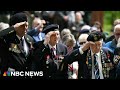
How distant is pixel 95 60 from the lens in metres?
9.16

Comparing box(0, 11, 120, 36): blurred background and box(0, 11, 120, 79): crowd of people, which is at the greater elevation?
box(0, 11, 120, 36): blurred background

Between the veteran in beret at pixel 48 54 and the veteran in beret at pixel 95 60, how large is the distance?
97 millimetres

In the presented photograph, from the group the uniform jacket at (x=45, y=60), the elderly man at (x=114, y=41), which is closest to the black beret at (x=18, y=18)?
the uniform jacket at (x=45, y=60)

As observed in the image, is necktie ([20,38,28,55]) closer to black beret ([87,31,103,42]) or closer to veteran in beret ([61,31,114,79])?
veteran in beret ([61,31,114,79])

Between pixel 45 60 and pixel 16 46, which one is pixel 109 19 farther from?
pixel 16 46

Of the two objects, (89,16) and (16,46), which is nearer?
(16,46)

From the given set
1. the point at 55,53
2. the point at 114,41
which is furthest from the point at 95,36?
the point at 55,53

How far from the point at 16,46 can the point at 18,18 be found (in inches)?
11.3

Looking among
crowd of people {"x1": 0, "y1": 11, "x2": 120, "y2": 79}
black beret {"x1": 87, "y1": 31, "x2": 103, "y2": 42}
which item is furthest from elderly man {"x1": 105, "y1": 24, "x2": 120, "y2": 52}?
black beret {"x1": 87, "y1": 31, "x2": 103, "y2": 42}

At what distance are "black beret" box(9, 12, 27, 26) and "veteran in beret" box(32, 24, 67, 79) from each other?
10.5 inches

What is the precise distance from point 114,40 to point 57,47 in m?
0.60

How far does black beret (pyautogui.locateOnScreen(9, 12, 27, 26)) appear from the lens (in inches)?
359

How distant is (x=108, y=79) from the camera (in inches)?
360
